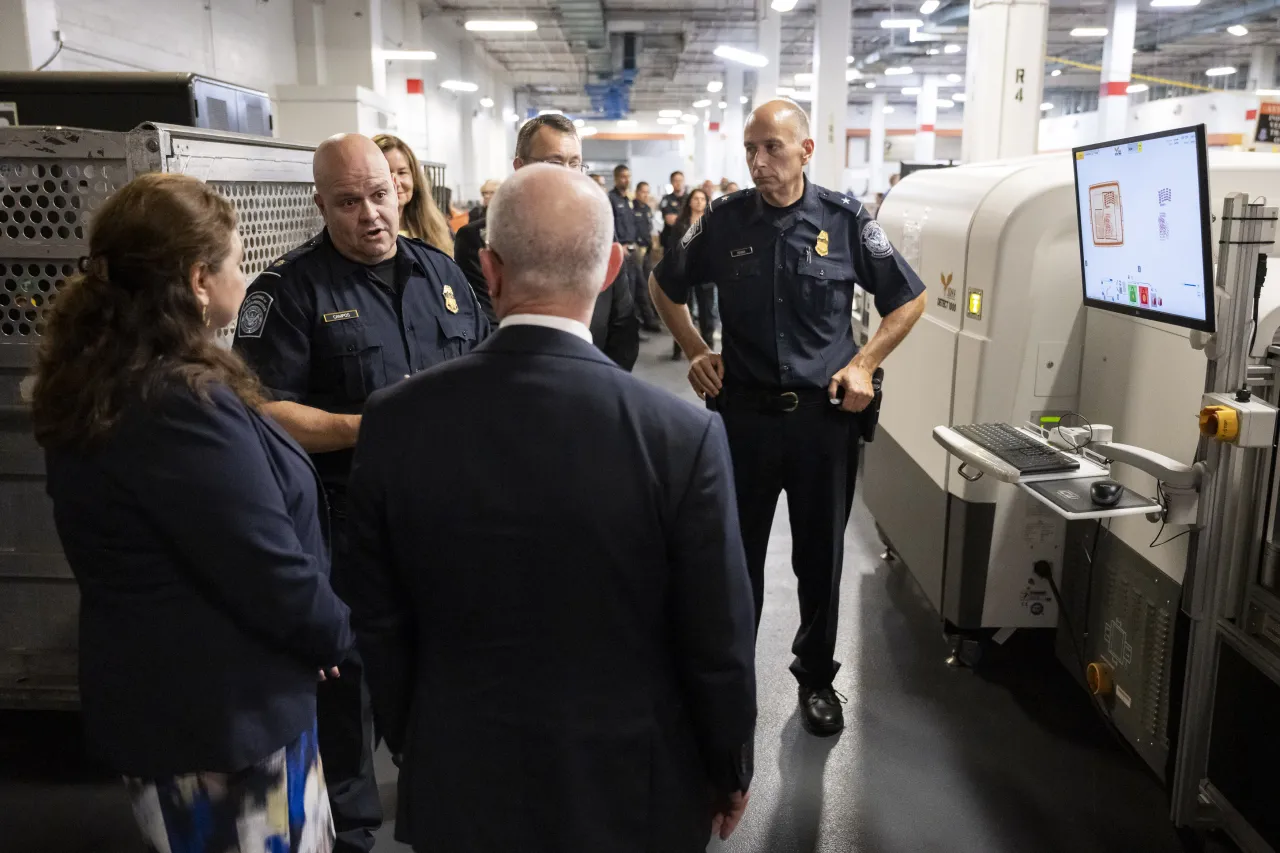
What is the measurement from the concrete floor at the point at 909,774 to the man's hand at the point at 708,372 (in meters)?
0.97

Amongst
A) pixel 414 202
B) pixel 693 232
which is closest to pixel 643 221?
pixel 414 202

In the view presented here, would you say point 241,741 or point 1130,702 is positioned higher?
point 241,741

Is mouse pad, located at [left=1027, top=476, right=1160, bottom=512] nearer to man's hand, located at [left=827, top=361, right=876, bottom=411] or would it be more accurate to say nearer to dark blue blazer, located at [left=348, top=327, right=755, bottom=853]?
man's hand, located at [left=827, top=361, right=876, bottom=411]

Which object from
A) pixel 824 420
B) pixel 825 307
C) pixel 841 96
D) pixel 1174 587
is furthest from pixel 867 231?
pixel 841 96

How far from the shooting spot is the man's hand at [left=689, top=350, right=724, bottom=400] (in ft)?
8.27

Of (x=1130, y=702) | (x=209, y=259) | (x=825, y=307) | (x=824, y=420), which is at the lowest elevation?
(x=1130, y=702)

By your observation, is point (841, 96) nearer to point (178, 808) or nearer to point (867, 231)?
point (867, 231)

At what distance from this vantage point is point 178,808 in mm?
1338

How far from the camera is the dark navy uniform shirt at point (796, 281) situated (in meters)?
2.46

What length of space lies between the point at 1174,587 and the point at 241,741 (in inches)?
76.4

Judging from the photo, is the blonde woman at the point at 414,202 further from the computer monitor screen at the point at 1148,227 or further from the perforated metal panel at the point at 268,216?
the computer monitor screen at the point at 1148,227

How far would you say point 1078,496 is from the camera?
6.70ft

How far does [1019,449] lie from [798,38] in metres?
16.1

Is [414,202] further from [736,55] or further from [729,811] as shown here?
[736,55]
